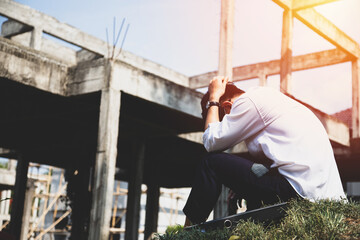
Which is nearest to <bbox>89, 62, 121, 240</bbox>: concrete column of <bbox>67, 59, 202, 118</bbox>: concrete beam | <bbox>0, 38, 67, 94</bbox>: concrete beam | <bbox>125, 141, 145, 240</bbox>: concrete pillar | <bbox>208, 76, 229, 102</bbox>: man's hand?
<bbox>67, 59, 202, 118</bbox>: concrete beam

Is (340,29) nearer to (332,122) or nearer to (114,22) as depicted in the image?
(332,122)

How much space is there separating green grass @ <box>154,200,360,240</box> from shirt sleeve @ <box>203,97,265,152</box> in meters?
0.52

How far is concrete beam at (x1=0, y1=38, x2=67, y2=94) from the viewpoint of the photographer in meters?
6.54

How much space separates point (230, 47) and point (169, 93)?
4.59 ft

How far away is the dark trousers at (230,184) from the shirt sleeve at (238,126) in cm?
12

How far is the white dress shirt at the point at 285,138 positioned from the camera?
280 cm

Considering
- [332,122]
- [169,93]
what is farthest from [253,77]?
[169,93]

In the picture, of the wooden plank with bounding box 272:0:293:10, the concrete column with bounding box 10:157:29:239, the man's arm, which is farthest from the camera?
the concrete column with bounding box 10:157:29:239

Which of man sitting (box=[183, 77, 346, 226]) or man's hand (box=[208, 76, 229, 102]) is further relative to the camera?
man's hand (box=[208, 76, 229, 102])

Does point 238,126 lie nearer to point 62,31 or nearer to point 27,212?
point 62,31

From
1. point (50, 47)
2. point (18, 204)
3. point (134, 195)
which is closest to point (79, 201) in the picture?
point (134, 195)

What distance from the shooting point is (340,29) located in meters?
9.56

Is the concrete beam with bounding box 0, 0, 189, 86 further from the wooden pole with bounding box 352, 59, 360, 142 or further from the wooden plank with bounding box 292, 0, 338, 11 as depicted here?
the wooden pole with bounding box 352, 59, 360, 142

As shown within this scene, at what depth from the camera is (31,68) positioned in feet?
22.5
